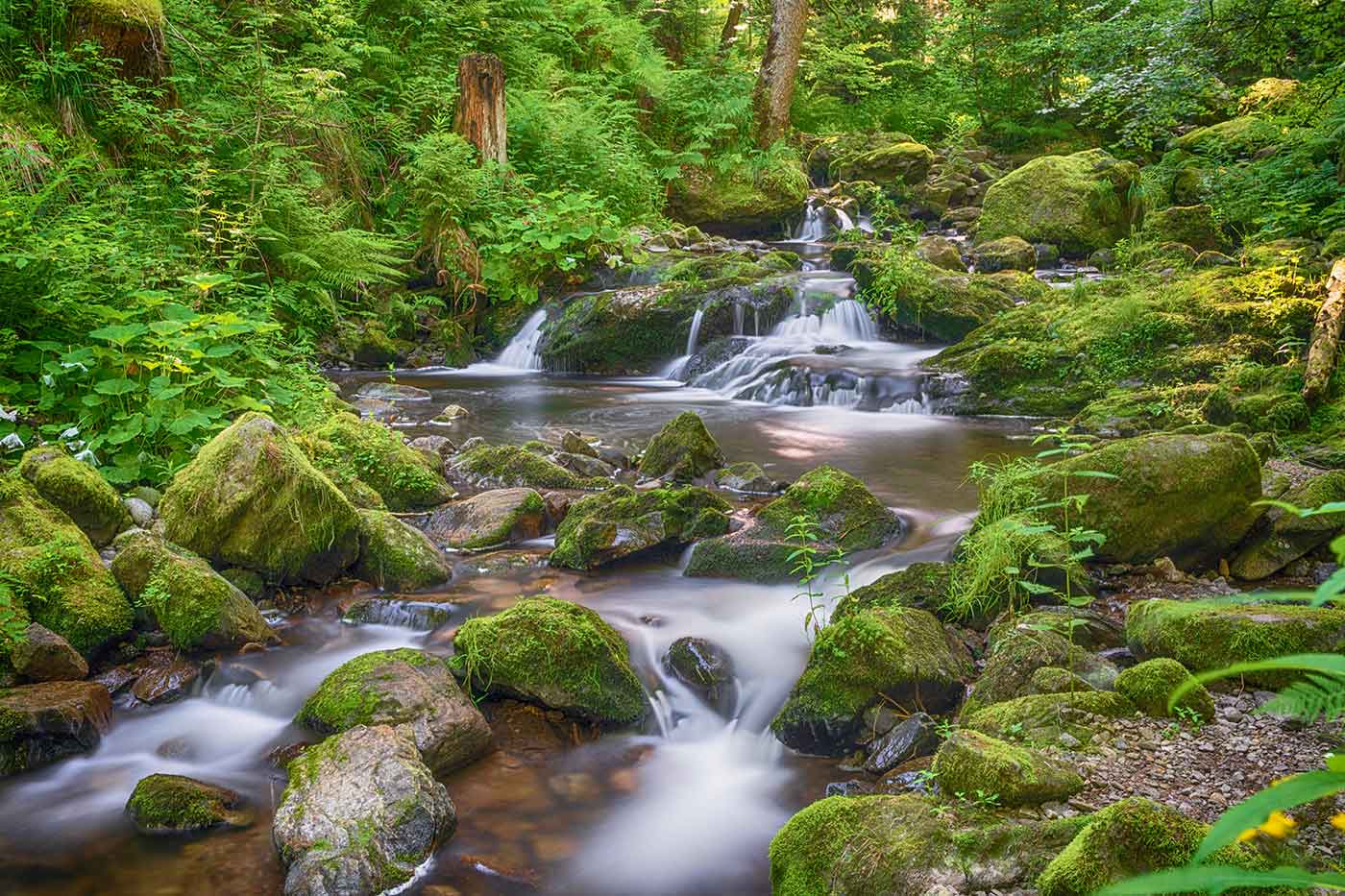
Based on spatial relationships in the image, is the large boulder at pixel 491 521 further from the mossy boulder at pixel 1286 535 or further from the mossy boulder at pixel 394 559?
the mossy boulder at pixel 1286 535

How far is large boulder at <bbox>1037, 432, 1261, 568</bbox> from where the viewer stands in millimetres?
4867

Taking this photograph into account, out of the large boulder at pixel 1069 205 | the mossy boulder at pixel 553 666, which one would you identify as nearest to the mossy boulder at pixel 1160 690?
the mossy boulder at pixel 553 666

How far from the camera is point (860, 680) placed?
13.3 ft

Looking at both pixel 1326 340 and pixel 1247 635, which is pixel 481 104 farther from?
pixel 1247 635

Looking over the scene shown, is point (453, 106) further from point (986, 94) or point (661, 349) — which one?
point (986, 94)

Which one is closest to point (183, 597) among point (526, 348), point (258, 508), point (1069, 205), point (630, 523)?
point (258, 508)

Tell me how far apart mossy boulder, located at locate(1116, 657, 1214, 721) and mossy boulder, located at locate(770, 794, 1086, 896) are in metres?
0.91

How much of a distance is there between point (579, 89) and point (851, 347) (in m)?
8.22

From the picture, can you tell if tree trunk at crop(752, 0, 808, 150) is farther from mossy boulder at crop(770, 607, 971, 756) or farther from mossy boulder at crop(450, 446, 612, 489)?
mossy boulder at crop(770, 607, 971, 756)

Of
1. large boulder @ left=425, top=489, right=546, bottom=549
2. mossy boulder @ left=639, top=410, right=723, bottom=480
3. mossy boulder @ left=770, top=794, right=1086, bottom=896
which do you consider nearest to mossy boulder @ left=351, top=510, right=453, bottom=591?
large boulder @ left=425, top=489, right=546, bottom=549

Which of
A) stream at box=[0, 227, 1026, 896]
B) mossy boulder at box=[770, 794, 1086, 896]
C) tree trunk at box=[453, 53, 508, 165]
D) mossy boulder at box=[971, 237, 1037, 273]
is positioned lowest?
stream at box=[0, 227, 1026, 896]

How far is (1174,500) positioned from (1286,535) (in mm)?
603

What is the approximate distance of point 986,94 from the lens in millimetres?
23422

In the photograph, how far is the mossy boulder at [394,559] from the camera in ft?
18.0
